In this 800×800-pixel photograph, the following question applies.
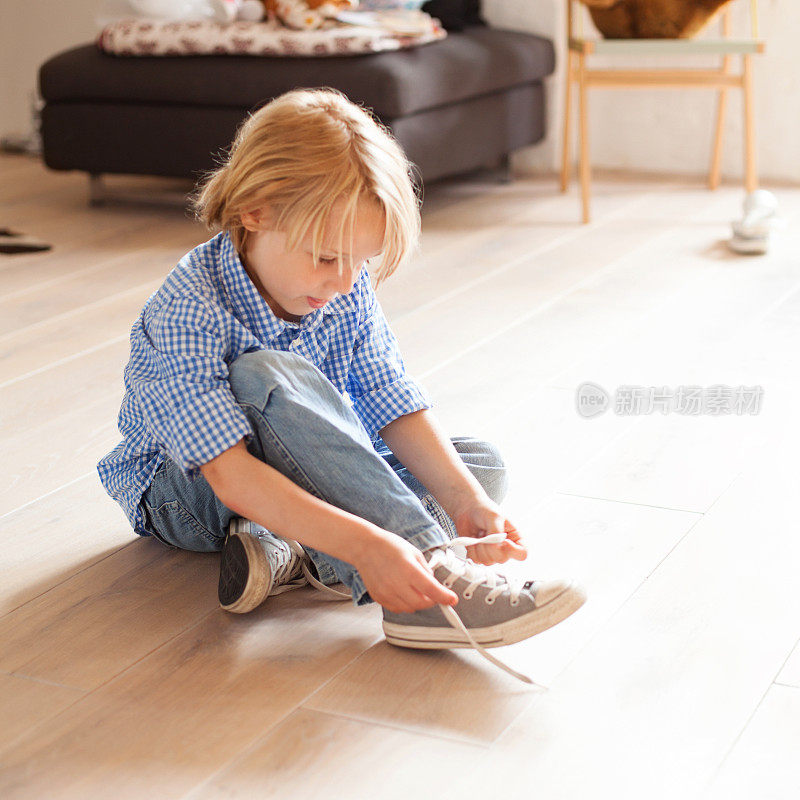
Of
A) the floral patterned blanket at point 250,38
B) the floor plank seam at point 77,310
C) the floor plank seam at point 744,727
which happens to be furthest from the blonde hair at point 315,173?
the floral patterned blanket at point 250,38

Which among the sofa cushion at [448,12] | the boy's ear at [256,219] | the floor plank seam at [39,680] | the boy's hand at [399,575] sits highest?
the sofa cushion at [448,12]

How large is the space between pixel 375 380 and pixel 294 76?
1.83m

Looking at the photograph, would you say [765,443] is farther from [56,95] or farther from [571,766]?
[56,95]

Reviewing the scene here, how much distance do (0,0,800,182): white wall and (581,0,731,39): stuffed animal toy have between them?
0.52 metres

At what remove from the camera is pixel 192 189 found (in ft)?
11.1

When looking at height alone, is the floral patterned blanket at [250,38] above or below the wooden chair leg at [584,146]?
above

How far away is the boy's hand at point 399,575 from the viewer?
3.24ft

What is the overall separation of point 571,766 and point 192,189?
2.76 meters

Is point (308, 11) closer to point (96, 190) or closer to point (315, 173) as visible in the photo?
point (96, 190)

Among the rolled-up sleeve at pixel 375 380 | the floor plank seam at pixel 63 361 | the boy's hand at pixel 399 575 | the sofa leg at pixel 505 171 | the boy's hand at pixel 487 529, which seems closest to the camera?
the boy's hand at pixel 399 575

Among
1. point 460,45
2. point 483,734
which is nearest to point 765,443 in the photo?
point 483,734

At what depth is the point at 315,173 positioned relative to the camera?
1.04 meters

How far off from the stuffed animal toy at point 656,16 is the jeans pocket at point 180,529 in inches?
80.9

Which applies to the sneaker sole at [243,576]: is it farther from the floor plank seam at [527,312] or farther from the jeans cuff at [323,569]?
the floor plank seam at [527,312]
